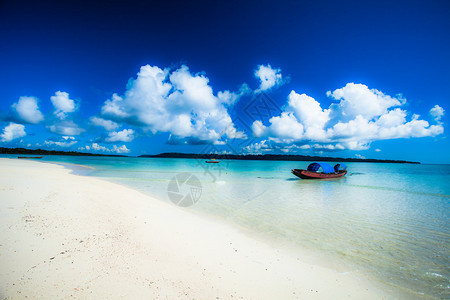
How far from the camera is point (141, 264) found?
4.30 metres

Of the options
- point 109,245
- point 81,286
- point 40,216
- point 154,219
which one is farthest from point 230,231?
point 40,216

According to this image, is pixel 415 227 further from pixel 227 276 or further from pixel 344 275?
pixel 227 276

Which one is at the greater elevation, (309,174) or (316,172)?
(316,172)

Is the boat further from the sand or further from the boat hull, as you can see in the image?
the sand

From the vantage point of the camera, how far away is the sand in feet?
11.4

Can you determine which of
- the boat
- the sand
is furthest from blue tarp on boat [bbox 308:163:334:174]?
the sand

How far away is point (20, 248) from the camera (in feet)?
14.2

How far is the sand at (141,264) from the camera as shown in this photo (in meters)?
3.46

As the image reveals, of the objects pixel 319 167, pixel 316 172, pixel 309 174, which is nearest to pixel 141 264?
pixel 309 174

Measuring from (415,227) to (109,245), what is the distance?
13232 millimetres

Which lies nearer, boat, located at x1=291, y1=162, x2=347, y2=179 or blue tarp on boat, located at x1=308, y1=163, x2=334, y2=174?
boat, located at x1=291, y1=162, x2=347, y2=179

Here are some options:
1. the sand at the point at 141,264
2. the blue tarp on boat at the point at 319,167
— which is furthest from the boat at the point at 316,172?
the sand at the point at 141,264

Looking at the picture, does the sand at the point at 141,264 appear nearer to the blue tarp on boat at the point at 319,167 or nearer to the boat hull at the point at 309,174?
the boat hull at the point at 309,174

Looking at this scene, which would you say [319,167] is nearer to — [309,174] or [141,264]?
[309,174]
